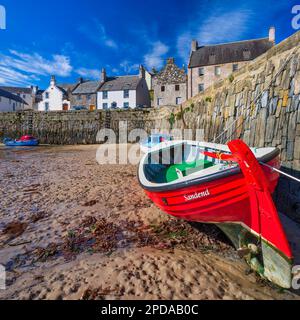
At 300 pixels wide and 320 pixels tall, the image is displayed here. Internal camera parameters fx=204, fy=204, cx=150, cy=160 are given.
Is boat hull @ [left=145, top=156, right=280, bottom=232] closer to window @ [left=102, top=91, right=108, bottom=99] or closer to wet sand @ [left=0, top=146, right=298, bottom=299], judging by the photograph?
wet sand @ [left=0, top=146, right=298, bottom=299]

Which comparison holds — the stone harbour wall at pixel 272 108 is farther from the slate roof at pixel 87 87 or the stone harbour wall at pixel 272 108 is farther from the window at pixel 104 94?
the slate roof at pixel 87 87

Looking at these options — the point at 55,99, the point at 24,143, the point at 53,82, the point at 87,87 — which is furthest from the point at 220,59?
the point at 53,82

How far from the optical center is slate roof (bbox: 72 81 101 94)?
39.5 m

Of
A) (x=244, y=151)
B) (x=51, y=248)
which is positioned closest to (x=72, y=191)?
(x=51, y=248)

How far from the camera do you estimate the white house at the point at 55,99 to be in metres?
43.6

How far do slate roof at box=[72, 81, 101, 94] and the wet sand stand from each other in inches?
1459

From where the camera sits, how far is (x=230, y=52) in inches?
1204

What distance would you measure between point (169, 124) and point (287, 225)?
16.5 meters

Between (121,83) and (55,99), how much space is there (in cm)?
1619

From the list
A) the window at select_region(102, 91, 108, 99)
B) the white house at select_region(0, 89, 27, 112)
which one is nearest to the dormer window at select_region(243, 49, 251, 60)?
the window at select_region(102, 91, 108, 99)

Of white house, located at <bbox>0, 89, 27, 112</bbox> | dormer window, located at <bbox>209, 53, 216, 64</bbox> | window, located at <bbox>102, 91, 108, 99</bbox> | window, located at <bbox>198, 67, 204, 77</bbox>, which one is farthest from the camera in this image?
white house, located at <bbox>0, 89, 27, 112</bbox>

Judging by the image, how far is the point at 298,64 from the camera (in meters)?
4.56
